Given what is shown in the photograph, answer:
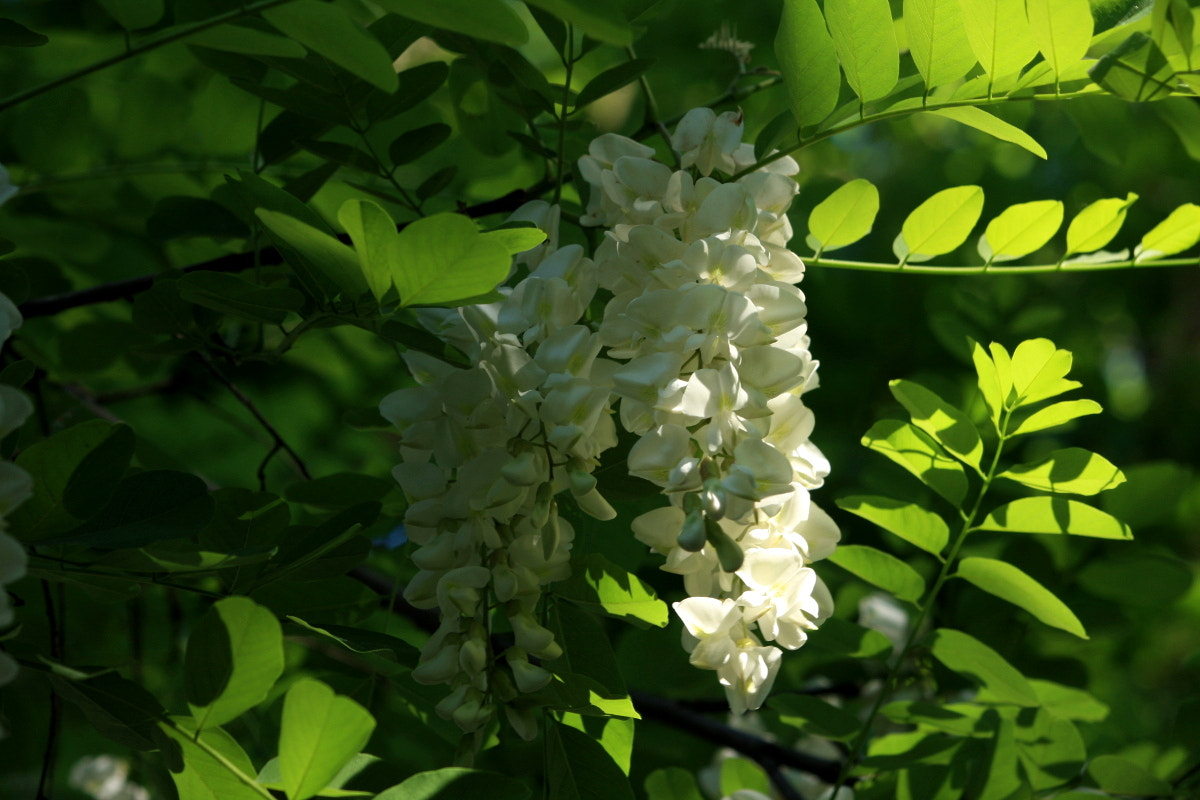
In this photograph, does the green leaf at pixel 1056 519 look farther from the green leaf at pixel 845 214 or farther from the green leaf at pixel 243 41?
the green leaf at pixel 243 41

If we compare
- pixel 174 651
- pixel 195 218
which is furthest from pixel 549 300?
pixel 174 651

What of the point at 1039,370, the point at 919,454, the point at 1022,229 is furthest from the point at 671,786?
the point at 1022,229

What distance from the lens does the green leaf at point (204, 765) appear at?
64 centimetres

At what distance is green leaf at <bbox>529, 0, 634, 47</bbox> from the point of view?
1.98 feet

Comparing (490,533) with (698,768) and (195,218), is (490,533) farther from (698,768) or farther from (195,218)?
(698,768)

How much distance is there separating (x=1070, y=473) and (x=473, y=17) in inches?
22.9

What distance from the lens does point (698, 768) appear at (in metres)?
1.50

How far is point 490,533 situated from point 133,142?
871 mm

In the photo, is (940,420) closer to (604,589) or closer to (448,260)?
(604,589)

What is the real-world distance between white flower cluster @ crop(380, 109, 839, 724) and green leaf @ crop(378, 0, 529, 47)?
0.49ft

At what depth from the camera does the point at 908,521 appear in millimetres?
906

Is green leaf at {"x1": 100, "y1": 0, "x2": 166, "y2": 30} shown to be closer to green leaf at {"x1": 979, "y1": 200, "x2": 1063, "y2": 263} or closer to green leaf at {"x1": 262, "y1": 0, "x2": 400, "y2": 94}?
green leaf at {"x1": 262, "y1": 0, "x2": 400, "y2": 94}

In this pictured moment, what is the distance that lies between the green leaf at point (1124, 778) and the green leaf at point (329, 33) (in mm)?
906

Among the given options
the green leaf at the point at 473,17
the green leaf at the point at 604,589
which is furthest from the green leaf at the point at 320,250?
the green leaf at the point at 604,589
